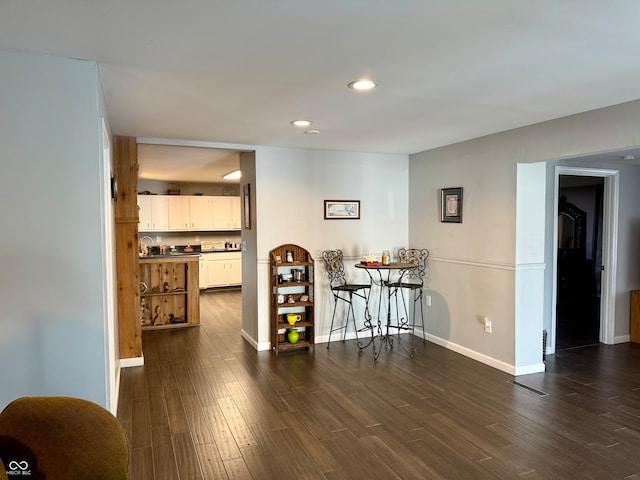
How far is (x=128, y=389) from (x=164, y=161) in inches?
133

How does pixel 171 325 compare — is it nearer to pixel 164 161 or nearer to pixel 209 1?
pixel 164 161

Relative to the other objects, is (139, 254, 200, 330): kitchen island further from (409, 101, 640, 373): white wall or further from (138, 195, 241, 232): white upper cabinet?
(409, 101, 640, 373): white wall

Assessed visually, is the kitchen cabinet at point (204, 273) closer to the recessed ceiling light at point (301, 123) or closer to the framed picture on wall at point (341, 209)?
the framed picture on wall at point (341, 209)

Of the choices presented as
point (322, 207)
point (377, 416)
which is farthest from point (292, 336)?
point (377, 416)

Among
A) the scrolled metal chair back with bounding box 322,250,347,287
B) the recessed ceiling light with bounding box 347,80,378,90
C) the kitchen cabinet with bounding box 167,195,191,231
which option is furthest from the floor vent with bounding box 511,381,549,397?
the kitchen cabinet with bounding box 167,195,191,231

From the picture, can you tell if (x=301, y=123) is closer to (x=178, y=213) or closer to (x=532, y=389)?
(x=532, y=389)

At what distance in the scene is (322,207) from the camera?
5367 millimetres

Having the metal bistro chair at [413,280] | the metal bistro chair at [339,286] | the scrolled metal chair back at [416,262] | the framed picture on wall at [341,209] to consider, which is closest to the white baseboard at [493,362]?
the metal bistro chair at [413,280]

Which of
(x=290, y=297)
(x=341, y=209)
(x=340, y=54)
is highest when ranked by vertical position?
(x=340, y=54)

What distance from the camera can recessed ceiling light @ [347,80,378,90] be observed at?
2666 millimetres

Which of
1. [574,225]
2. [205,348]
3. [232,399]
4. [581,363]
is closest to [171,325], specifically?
[205,348]

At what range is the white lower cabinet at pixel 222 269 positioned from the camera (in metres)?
9.51

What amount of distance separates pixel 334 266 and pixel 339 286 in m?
0.24

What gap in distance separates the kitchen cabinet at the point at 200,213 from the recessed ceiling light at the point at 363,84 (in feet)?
23.1
